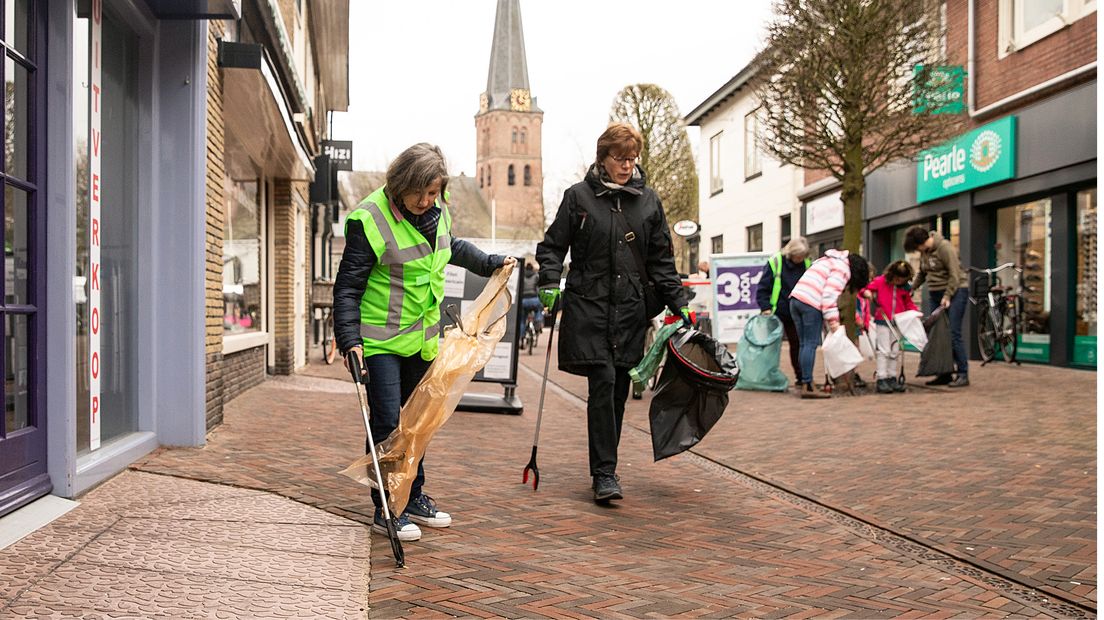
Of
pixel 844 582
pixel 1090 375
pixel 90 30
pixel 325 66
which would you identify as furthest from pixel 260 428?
pixel 325 66

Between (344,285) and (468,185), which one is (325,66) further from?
(468,185)

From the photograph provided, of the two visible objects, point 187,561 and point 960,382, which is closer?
point 187,561

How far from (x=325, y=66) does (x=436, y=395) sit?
20.2 m

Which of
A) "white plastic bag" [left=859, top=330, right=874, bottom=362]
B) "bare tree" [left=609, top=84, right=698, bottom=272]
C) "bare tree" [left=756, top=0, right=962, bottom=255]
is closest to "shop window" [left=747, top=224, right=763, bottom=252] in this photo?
"bare tree" [left=609, top=84, right=698, bottom=272]

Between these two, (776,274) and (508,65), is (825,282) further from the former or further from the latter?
(508,65)

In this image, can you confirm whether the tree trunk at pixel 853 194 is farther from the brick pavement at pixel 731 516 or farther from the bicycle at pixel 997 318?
the brick pavement at pixel 731 516

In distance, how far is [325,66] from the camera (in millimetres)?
23031

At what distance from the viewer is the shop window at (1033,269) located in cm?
1364

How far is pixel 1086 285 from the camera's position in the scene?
12883 millimetres

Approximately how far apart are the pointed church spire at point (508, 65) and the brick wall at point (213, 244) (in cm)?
9574

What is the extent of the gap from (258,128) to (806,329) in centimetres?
568

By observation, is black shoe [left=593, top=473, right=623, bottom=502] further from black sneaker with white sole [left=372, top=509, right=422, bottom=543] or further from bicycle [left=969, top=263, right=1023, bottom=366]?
bicycle [left=969, top=263, right=1023, bottom=366]

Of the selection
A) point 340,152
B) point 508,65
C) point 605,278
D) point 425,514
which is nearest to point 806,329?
point 605,278

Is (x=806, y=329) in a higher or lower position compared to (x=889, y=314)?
lower
